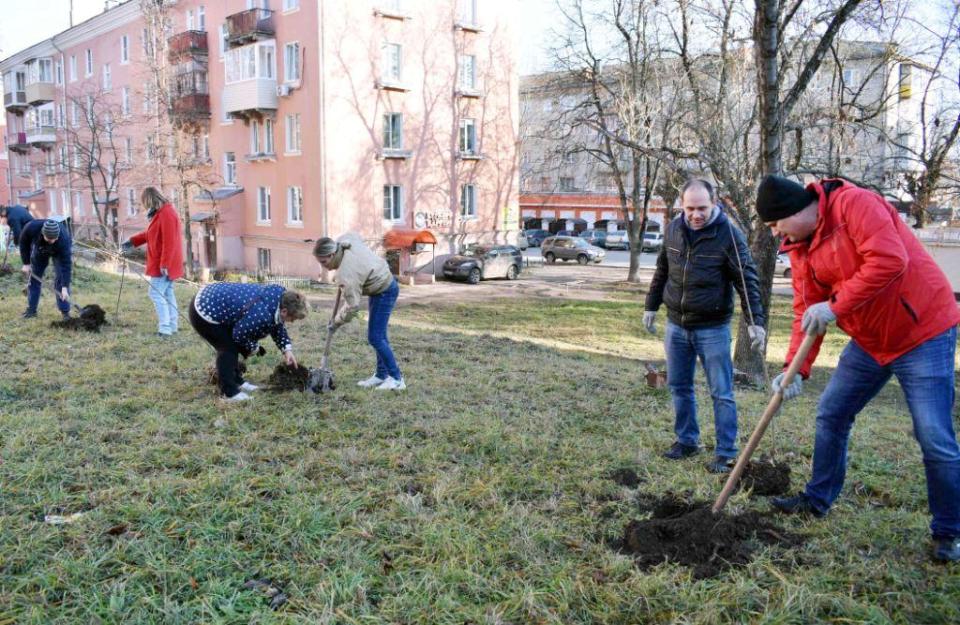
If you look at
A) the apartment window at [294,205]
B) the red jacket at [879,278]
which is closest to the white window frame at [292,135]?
the apartment window at [294,205]

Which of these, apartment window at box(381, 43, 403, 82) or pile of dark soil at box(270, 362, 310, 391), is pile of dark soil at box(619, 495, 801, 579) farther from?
apartment window at box(381, 43, 403, 82)

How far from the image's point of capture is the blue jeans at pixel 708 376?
14.8 ft

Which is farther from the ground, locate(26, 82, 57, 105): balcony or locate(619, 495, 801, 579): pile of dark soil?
locate(26, 82, 57, 105): balcony

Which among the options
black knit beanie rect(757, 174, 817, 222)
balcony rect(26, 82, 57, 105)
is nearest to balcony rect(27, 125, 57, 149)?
balcony rect(26, 82, 57, 105)

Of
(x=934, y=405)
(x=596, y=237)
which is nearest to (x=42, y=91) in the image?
(x=596, y=237)

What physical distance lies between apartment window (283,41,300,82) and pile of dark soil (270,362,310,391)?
2344cm

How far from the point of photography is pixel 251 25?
27703 mm

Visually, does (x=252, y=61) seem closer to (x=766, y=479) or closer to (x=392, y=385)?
(x=392, y=385)

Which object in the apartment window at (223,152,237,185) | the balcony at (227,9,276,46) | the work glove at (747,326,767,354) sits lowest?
the work glove at (747,326,767,354)

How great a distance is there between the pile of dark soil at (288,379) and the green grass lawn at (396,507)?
0.25 meters

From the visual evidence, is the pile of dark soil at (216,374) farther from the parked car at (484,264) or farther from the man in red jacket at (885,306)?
the parked car at (484,264)

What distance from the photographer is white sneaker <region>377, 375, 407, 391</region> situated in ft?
21.2

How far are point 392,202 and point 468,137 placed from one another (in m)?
4.91

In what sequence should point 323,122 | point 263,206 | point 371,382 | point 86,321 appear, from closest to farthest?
point 371,382 < point 86,321 < point 323,122 < point 263,206
